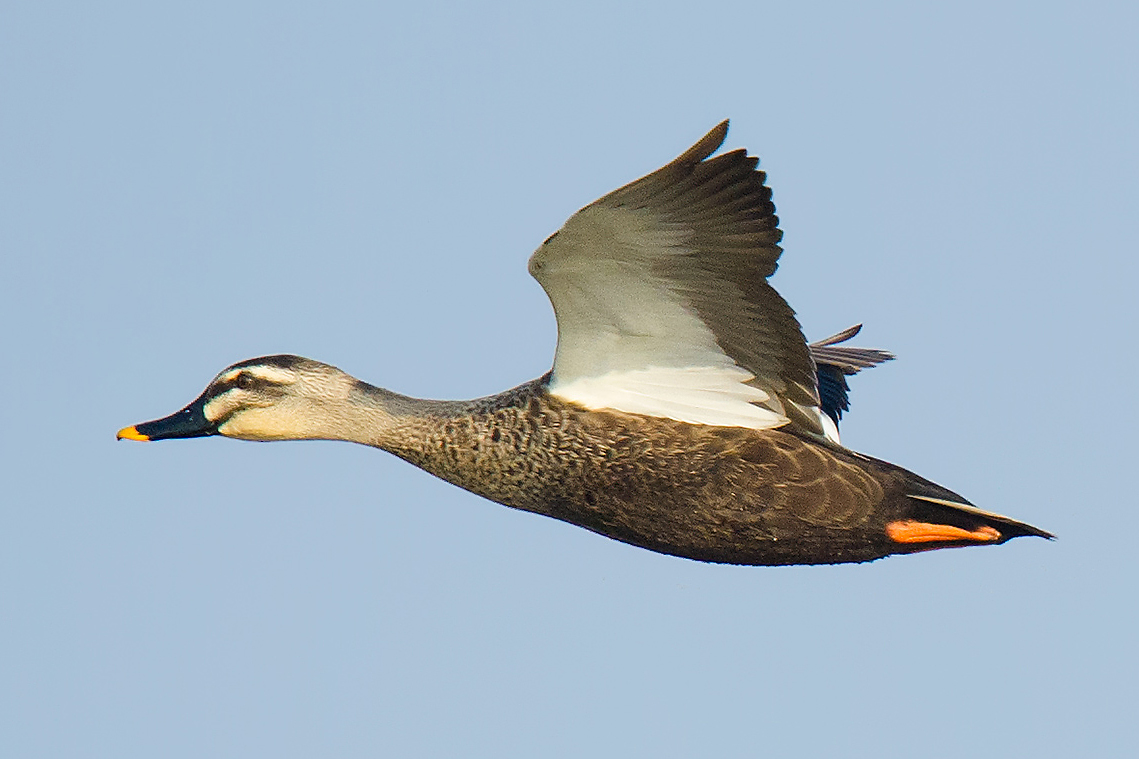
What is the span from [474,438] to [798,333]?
1.73m

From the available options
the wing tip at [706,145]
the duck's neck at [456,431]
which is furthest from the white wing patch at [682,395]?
the wing tip at [706,145]

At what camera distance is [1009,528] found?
23.1 feet

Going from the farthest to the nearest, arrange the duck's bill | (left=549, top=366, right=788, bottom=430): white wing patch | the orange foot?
the duck's bill
(left=549, top=366, right=788, bottom=430): white wing patch
the orange foot

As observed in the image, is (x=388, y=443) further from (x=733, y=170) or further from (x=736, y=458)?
(x=733, y=170)

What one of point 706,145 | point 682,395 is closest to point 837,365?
point 682,395

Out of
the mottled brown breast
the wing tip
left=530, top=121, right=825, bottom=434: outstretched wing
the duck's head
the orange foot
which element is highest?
the wing tip

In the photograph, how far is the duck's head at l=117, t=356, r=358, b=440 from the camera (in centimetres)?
809

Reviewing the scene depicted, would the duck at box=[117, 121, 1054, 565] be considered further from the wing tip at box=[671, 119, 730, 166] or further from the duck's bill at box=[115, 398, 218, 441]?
the duck's bill at box=[115, 398, 218, 441]

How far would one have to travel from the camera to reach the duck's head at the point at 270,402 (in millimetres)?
8086

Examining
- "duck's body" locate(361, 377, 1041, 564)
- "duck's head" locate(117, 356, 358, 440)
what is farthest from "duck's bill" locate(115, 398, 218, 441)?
"duck's body" locate(361, 377, 1041, 564)

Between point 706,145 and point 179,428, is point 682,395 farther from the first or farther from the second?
point 179,428

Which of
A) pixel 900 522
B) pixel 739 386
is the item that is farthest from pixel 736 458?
pixel 900 522

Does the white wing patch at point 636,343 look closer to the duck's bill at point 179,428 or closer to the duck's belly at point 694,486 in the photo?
the duck's belly at point 694,486

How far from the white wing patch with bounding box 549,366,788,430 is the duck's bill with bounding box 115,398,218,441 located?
7.12 feet
